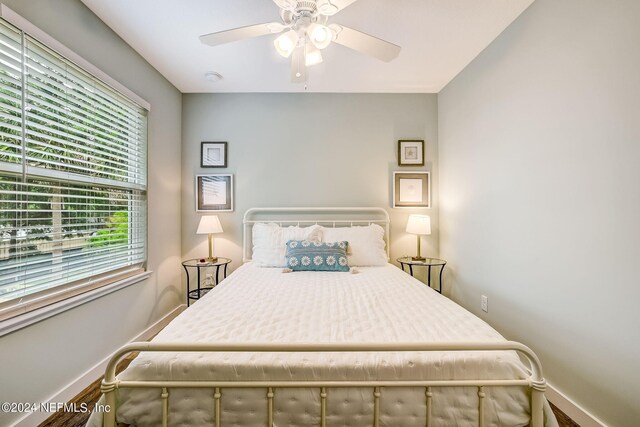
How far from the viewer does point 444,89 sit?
2949 mm

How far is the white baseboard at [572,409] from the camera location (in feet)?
4.60

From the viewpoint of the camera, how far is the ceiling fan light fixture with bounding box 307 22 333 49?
4.40 feet

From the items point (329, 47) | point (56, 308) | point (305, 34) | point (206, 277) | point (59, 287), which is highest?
point (329, 47)

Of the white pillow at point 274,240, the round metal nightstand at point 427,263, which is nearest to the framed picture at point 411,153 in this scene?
the round metal nightstand at point 427,263

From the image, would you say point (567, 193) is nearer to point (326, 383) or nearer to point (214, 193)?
point (326, 383)

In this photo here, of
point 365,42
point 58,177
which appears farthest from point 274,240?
point 365,42

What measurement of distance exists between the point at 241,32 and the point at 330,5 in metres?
0.52

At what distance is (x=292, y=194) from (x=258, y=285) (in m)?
1.33

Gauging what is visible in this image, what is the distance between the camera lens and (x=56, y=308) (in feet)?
5.06

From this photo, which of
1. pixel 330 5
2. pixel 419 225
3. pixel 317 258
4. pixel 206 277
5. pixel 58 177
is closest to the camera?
pixel 330 5

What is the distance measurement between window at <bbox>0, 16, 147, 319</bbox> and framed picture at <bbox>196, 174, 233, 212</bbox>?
30.8 inches

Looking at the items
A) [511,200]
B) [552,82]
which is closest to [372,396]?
[511,200]

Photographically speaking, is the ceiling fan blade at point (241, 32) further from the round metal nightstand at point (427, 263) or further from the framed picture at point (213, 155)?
the round metal nightstand at point (427, 263)

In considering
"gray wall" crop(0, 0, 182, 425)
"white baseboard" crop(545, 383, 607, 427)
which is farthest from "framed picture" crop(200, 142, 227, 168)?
"white baseboard" crop(545, 383, 607, 427)
